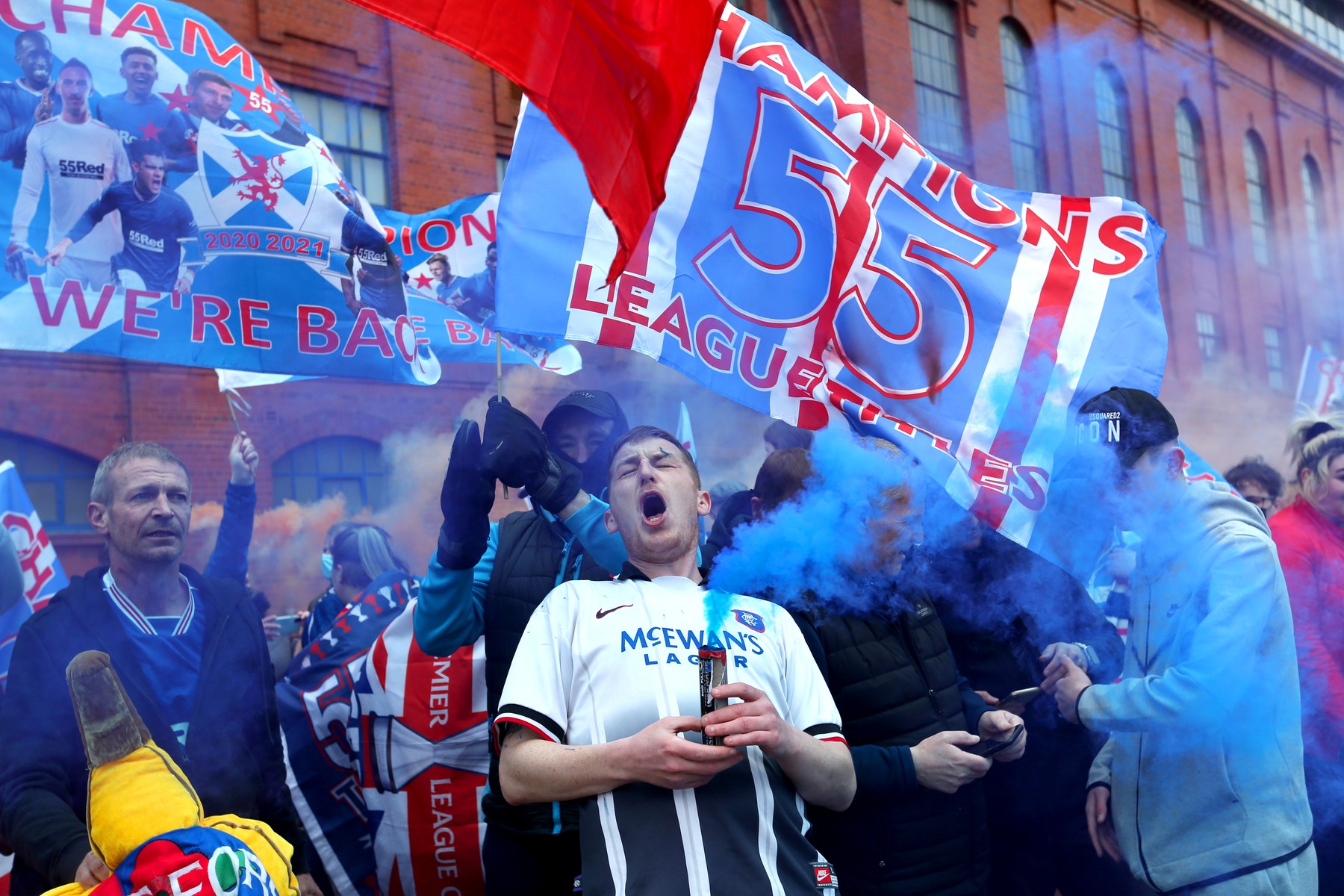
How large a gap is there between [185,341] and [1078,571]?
9.53ft

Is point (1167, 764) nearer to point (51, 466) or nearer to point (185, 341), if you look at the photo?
point (185, 341)

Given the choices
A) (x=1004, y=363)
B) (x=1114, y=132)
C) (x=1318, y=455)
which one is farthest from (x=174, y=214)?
(x=1114, y=132)

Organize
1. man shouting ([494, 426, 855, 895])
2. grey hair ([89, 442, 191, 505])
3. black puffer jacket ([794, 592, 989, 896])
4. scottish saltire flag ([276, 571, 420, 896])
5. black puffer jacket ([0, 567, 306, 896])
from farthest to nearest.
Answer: scottish saltire flag ([276, 571, 420, 896])
grey hair ([89, 442, 191, 505])
black puffer jacket ([794, 592, 989, 896])
black puffer jacket ([0, 567, 306, 896])
man shouting ([494, 426, 855, 895])

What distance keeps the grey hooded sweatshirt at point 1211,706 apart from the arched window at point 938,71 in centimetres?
1215

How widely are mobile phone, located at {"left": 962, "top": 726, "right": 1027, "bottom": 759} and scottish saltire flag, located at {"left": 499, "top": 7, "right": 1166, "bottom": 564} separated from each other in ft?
2.55

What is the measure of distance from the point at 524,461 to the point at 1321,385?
292 inches

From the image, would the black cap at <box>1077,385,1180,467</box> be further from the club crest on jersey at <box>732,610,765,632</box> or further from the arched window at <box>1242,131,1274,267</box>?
the arched window at <box>1242,131,1274,267</box>

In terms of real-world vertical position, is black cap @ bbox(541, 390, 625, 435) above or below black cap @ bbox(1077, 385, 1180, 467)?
above

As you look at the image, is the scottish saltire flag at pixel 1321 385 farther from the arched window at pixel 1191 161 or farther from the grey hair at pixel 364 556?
the arched window at pixel 1191 161

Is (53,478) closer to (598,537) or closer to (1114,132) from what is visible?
(598,537)

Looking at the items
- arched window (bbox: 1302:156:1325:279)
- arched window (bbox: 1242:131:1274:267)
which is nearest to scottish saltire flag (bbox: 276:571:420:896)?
arched window (bbox: 1242:131:1274:267)

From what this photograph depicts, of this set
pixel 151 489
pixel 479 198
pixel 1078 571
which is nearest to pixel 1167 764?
pixel 1078 571

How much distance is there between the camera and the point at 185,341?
11.5ft

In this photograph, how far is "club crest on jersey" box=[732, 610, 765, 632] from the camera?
212 cm
